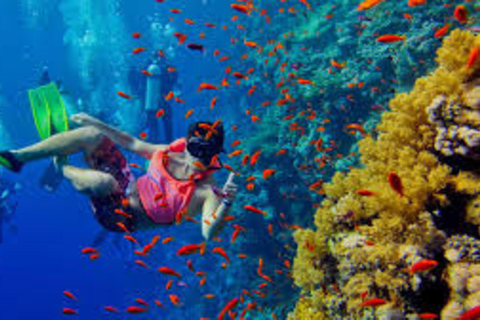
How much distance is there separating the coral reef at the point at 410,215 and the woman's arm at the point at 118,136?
9.25 ft

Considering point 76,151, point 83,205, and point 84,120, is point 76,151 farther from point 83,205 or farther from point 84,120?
point 83,205

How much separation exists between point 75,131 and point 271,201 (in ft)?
24.9

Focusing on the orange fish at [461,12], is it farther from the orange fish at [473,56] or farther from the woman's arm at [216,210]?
the woman's arm at [216,210]

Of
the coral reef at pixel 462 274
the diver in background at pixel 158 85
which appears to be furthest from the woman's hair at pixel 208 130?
the diver in background at pixel 158 85

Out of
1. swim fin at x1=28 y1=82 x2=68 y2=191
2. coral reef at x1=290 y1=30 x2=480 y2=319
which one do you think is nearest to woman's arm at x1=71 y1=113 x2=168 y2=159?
swim fin at x1=28 y1=82 x2=68 y2=191

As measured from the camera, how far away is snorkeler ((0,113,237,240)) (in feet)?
12.7

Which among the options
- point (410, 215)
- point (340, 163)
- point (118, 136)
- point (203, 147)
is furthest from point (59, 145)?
point (340, 163)

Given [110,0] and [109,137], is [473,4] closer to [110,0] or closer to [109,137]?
[109,137]

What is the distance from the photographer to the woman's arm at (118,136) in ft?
13.6

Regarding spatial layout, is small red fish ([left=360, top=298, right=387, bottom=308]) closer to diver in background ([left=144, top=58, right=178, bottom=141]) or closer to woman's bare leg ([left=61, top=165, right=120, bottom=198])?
woman's bare leg ([left=61, top=165, right=120, bottom=198])

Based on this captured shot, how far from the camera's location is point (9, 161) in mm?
3844

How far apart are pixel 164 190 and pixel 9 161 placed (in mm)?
1945

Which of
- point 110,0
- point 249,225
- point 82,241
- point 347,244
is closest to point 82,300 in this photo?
point 82,241

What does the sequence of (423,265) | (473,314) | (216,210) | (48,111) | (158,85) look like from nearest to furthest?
1. (473,314)
2. (423,265)
3. (216,210)
4. (48,111)
5. (158,85)
